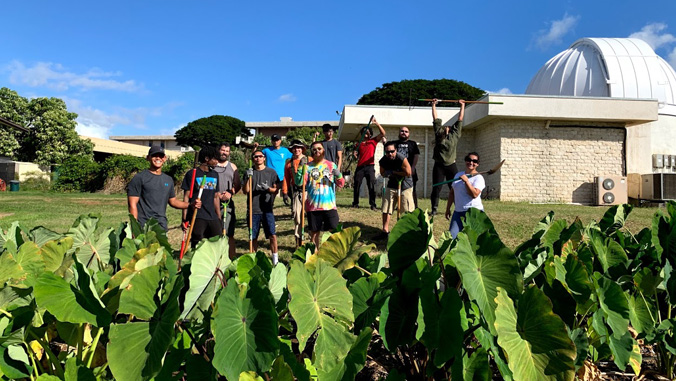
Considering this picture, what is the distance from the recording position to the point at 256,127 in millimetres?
46094

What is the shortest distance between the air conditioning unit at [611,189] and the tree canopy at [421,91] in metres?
22.2

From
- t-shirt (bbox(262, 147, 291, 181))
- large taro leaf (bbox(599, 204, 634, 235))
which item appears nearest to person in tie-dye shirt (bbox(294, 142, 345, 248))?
t-shirt (bbox(262, 147, 291, 181))

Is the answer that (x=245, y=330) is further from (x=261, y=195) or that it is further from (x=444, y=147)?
(x=444, y=147)

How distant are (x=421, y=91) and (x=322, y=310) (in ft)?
120

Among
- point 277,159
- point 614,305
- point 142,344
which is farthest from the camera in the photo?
point 277,159

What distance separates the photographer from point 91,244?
5.68ft

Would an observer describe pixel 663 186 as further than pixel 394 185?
Yes

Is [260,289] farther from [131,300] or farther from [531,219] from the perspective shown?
[531,219]

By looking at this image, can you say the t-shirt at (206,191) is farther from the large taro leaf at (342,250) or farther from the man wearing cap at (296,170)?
the large taro leaf at (342,250)

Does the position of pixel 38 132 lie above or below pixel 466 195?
above

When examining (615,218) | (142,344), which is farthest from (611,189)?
(142,344)

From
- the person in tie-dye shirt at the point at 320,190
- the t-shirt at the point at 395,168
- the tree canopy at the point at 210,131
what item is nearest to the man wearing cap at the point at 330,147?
the t-shirt at the point at 395,168

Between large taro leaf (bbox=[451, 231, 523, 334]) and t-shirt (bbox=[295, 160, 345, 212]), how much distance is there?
3.85m

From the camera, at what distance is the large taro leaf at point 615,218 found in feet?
8.27
